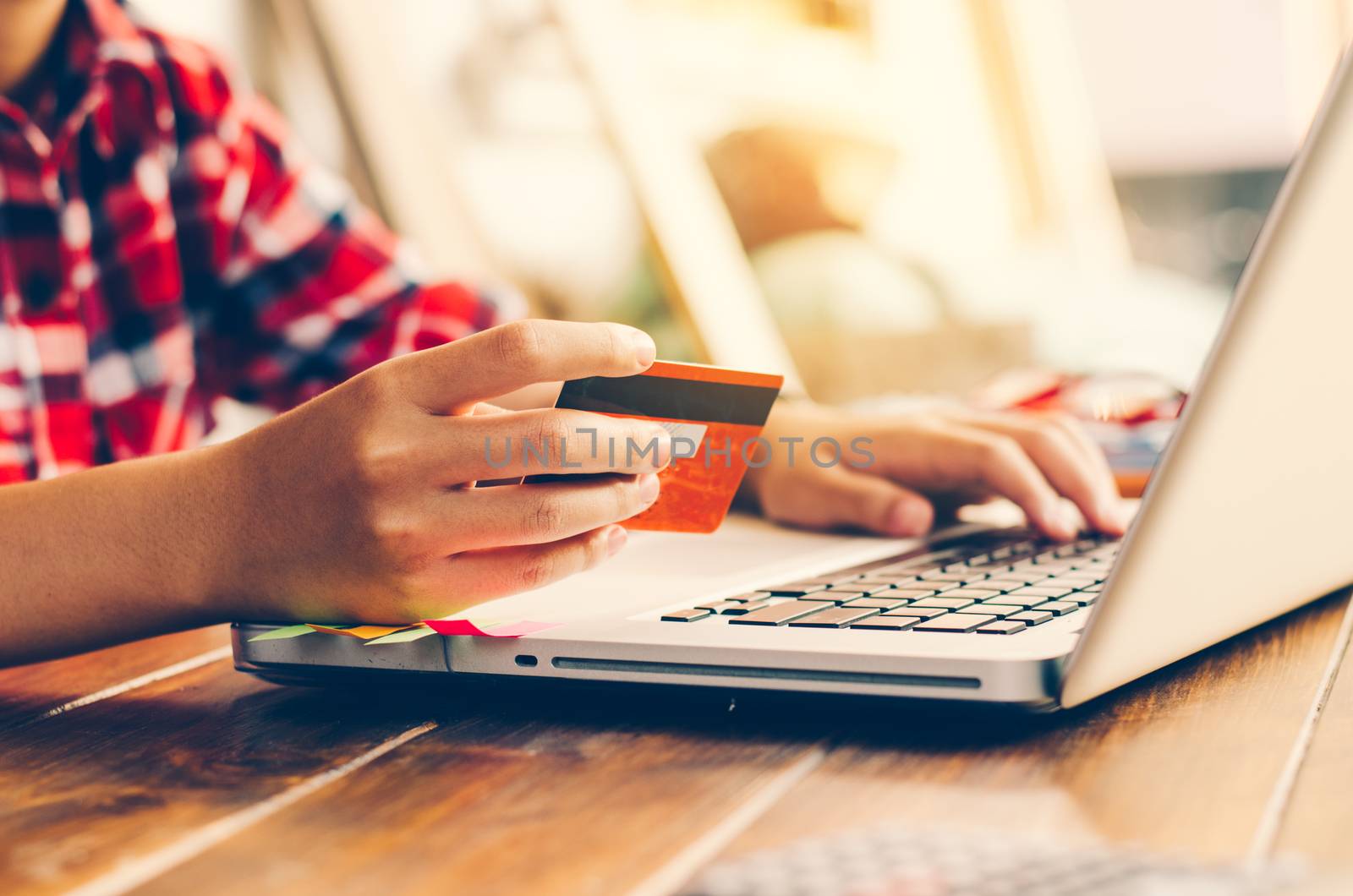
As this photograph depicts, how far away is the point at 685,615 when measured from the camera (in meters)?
0.45

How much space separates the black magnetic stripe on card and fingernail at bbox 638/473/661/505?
0.02m

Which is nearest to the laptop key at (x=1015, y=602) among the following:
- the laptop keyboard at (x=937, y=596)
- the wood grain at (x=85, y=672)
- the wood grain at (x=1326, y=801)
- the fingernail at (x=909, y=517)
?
the laptop keyboard at (x=937, y=596)

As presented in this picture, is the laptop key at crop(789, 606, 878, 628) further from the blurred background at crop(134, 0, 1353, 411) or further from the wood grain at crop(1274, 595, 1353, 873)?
the blurred background at crop(134, 0, 1353, 411)

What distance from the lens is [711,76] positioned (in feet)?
6.79

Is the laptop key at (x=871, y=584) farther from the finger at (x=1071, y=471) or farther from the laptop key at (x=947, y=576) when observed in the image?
the finger at (x=1071, y=471)

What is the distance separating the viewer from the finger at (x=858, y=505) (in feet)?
2.28

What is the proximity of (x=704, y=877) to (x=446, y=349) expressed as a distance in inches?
8.9

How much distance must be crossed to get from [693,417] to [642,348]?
Answer: 6 centimetres

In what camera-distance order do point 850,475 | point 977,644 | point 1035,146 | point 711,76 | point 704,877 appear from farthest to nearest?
point 1035,146
point 711,76
point 850,475
point 977,644
point 704,877

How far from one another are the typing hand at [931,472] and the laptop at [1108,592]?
11cm

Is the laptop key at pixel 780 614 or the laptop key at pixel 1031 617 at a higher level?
the laptop key at pixel 780 614

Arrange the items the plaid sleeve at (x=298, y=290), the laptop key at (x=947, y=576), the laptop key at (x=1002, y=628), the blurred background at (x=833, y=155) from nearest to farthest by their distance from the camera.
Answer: the laptop key at (x=1002, y=628), the laptop key at (x=947, y=576), the plaid sleeve at (x=298, y=290), the blurred background at (x=833, y=155)

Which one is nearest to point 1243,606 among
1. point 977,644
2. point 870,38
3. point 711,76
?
point 977,644

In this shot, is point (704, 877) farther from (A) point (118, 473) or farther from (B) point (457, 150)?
(B) point (457, 150)
